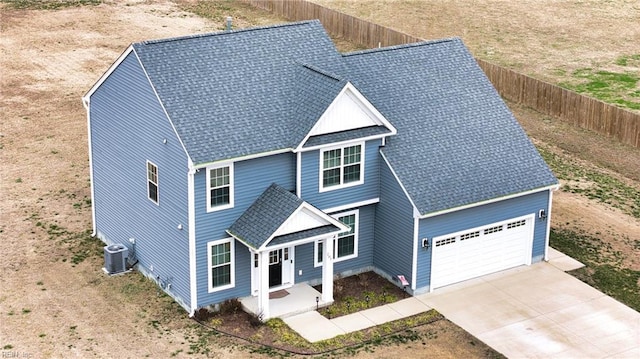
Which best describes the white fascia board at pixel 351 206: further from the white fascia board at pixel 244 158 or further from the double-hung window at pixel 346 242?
the white fascia board at pixel 244 158

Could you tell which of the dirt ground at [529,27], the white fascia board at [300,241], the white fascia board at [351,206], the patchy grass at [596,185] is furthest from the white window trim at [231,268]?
the dirt ground at [529,27]

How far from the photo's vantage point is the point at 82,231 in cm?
3991

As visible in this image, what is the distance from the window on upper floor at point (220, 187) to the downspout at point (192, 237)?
593 mm

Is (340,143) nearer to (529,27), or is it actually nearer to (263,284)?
(263,284)

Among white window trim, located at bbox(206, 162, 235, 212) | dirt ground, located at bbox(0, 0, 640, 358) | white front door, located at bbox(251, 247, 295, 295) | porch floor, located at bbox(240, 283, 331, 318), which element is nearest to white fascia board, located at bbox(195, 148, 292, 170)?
white window trim, located at bbox(206, 162, 235, 212)

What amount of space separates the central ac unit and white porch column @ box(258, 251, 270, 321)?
602 centimetres

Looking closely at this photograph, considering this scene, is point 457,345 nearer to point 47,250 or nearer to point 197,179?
point 197,179

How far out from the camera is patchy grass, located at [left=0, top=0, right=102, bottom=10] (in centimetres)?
7294

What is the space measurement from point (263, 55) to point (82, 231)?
1065cm

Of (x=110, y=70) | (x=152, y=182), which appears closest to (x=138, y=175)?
(x=152, y=182)

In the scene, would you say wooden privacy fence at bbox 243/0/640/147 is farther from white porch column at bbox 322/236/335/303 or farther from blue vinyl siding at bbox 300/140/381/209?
white porch column at bbox 322/236/335/303

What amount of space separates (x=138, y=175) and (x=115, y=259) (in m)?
3.17

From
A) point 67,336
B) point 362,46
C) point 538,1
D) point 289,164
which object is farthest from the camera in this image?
point 538,1

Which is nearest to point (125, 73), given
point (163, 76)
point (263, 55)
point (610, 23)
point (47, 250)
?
point (163, 76)
